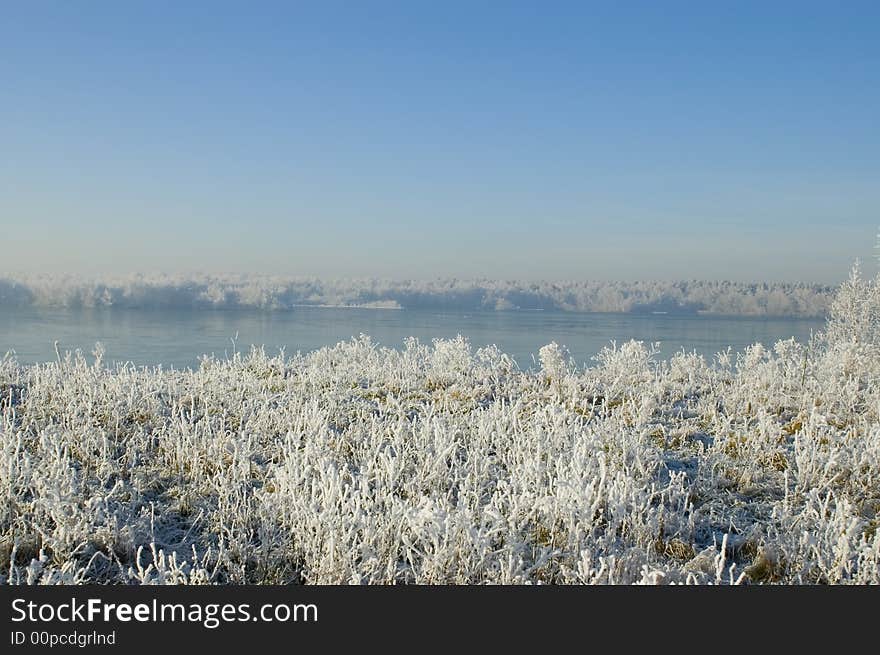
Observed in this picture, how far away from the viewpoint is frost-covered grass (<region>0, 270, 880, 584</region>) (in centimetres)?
409

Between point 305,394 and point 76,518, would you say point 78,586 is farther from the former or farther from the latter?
point 305,394

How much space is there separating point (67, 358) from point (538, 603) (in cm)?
924

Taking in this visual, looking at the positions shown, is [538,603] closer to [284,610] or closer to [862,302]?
[284,610]

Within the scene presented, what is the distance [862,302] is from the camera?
1240 inches

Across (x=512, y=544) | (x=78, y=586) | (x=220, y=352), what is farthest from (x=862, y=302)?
(x=78, y=586)

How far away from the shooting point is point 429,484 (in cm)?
548

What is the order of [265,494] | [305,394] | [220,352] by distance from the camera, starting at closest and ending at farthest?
1. [265,494]
2. [305,394]
3. [220,352]

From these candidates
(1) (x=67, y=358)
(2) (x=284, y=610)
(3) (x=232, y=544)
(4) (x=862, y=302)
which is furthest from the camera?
(4) (x=862, y=302)

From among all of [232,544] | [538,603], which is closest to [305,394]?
[232,544]

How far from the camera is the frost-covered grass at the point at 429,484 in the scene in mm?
4090

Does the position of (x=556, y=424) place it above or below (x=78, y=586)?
above

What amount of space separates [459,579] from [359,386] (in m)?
6.61

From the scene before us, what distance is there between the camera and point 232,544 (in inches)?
174

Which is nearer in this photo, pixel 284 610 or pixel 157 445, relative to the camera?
pixel 284 610
